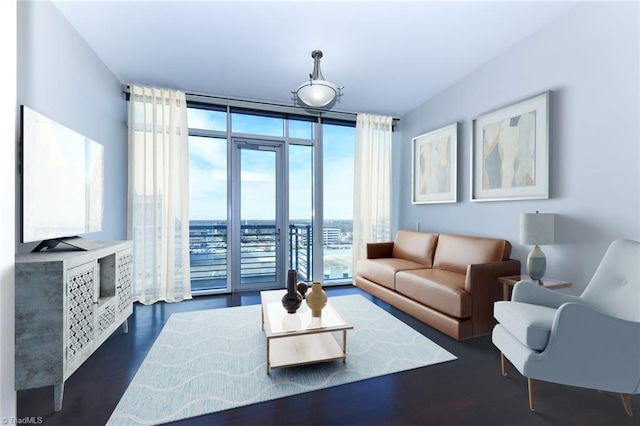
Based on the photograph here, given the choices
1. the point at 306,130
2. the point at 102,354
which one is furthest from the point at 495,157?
the point at 102,354

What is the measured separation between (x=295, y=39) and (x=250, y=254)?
2881 millimetres

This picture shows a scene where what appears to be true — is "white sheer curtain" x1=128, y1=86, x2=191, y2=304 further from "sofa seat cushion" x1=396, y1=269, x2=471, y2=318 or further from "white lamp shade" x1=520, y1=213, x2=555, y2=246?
"white lamp shade" x1=520, y1=213, x2=555, y2=246

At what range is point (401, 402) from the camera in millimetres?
1621

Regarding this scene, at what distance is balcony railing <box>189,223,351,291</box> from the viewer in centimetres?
388

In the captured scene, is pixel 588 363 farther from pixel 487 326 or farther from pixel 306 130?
pixel 306 130

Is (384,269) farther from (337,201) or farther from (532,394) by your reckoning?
(532,394)

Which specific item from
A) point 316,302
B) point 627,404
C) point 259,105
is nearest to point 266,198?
point 259,105

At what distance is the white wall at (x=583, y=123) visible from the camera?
196 centimetres

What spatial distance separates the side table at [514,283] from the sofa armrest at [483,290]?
0.21 feet

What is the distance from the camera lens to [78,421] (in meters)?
1.46

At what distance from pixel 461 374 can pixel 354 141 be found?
344 centimetres

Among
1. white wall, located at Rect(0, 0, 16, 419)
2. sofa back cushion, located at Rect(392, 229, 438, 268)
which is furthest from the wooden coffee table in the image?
sofa back cushion, located at Rect(392, 229, 438, 268)

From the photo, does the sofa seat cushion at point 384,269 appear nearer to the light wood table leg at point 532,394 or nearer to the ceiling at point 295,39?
the light wood table leg at point 532,394

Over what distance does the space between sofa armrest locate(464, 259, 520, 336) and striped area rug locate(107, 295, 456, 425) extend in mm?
496
